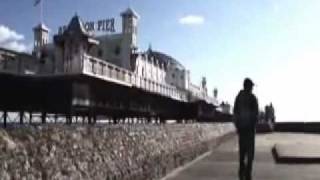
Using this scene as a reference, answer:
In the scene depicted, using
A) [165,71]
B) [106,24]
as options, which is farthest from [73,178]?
[165,71]

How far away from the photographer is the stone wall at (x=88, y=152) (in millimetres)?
6430

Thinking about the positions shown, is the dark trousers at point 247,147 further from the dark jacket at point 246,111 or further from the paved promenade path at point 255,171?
the paved promenade path at point 255,171

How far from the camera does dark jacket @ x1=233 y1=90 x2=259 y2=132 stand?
38.3 ft

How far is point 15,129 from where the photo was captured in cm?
654

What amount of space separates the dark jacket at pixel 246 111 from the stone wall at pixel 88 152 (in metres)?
2.06

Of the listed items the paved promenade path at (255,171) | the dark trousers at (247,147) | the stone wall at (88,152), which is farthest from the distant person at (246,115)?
the paved promenade path at (255,171)

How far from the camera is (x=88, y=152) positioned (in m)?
8.91

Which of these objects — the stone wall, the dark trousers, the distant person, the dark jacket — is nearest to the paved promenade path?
the stone wall

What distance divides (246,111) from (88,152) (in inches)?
153

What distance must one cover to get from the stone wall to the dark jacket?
2.06 meters

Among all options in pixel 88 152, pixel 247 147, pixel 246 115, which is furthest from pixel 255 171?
pixel 88 152

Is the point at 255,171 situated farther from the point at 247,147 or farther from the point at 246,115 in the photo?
the point at 246,115

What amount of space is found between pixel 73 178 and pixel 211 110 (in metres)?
35.8

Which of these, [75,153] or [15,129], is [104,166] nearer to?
[75,153]
